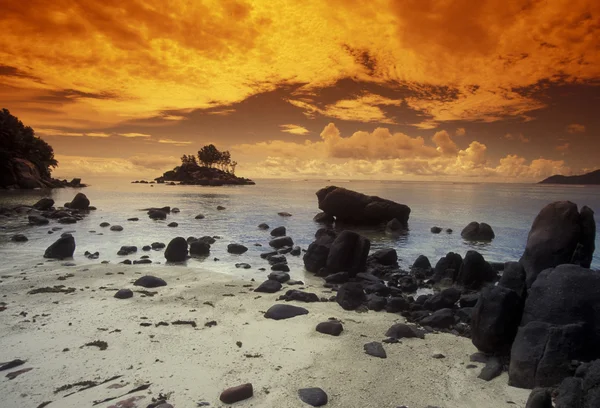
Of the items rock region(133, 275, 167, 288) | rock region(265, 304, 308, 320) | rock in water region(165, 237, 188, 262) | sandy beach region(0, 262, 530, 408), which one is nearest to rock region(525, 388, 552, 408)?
sandy beach region(0, 262, 530, 408)

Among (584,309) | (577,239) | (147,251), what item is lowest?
(147,251)

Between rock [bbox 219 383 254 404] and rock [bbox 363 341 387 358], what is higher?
rock [bbox 219 383 254 404]

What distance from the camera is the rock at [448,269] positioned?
1808cm

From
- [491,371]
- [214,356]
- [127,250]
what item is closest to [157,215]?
[127,250]

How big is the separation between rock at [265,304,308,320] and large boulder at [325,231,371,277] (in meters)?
7.09

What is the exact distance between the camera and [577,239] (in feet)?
47.3

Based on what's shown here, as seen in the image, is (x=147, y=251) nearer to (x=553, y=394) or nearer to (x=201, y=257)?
(x=201, y=257)

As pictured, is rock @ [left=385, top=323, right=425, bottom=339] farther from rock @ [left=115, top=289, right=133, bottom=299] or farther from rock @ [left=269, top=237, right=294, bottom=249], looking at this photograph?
rock @ [left=269, top=237, right=294, bottom=249]

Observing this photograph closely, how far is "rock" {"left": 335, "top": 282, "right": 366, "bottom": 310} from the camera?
1316 centimetres

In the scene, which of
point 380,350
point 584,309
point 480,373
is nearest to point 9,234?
point 380,350

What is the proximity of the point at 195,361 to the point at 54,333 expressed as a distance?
443cm

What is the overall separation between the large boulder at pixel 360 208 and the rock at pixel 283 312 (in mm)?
Answer: 32933

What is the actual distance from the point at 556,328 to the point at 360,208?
119 feet

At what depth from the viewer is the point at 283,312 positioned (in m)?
11.6
